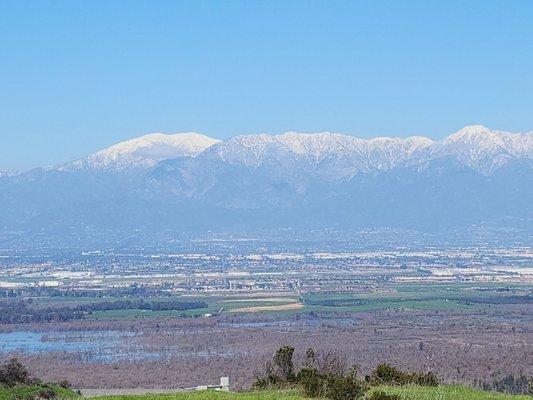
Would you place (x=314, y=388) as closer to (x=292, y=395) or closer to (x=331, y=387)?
(x=292, y=395)

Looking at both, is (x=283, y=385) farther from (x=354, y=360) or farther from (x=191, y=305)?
(x=191, y=305)

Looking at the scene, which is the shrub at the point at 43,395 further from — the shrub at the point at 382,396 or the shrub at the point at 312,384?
the shrub at the point at 382,396

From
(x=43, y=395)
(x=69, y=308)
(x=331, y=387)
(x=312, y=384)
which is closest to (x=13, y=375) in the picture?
(x=43, y=395)

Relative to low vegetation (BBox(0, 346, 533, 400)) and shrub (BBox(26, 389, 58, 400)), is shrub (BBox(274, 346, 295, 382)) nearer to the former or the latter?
low vegetation (BBox(0, 346, 533, 400))

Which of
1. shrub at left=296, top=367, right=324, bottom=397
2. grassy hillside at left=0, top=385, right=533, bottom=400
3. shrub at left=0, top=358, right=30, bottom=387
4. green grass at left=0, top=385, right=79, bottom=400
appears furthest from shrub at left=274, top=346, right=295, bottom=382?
shrub at left=0, top=358, right=30, bottom=387

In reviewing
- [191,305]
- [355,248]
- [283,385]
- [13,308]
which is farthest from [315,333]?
[355,248]

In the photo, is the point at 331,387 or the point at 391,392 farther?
the point at 391,392

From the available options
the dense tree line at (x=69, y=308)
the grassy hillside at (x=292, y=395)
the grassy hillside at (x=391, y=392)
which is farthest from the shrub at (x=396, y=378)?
the dense tree line at (x=69, y=308)
